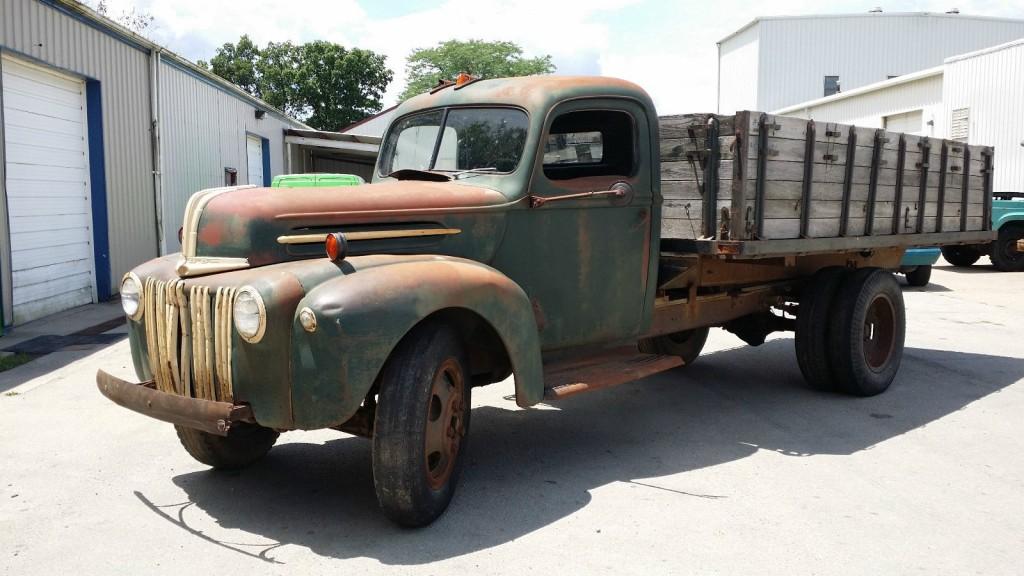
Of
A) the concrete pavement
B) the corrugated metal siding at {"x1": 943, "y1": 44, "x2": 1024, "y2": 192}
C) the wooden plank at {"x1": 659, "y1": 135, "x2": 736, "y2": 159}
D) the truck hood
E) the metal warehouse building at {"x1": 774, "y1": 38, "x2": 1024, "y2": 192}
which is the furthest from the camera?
the metal warehouse building at {"x1": 774, "y1": 38, "x2": 1024, "y2": 192}

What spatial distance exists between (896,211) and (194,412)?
5432 millimetres

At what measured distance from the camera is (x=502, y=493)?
4453 millimetres

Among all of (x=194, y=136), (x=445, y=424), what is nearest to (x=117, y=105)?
(x=194, y=136)

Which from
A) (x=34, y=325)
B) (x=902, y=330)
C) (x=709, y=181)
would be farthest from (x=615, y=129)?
(x=34, y=325)

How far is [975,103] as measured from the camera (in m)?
21.2

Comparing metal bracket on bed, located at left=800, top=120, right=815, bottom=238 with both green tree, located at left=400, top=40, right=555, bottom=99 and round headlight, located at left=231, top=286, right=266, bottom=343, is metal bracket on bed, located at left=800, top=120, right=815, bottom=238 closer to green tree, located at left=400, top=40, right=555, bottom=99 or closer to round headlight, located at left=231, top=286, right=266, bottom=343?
round headlight, located at left=231, top=286, right=266, bottom=343

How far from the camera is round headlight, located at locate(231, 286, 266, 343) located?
3584 millimetres

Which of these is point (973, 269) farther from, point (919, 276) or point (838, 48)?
point (838, 48)

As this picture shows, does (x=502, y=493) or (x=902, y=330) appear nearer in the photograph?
(x=502, y=493)

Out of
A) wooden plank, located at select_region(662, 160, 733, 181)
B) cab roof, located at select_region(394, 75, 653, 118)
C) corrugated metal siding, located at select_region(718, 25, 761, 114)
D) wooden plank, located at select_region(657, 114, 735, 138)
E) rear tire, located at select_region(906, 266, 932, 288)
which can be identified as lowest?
rear tire, located at select_region(906, 266, 932, 288)

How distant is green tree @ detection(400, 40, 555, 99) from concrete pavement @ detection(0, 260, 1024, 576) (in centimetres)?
4378

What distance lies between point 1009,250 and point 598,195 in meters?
14.8

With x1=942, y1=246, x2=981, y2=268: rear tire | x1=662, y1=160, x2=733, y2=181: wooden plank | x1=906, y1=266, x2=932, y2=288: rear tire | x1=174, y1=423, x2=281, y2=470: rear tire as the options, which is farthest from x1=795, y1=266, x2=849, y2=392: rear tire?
x1=942, y1=246, x2=981, y2=268: rear tire

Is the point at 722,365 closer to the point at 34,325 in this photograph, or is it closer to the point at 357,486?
the point at 357,486
